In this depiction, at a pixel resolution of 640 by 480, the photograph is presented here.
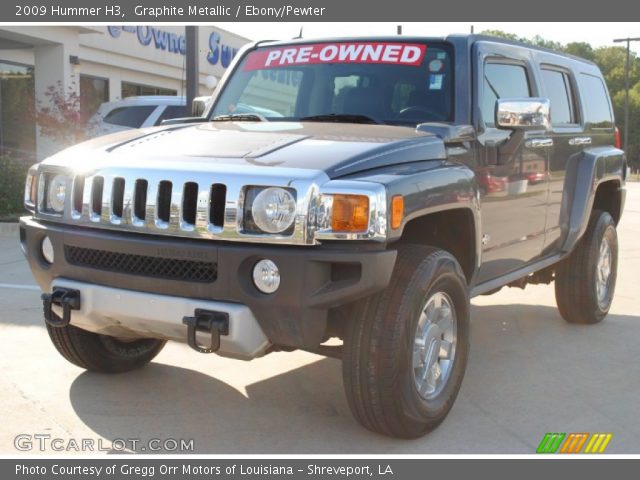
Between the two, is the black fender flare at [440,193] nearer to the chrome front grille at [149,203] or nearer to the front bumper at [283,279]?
the front bumper at [283,279]

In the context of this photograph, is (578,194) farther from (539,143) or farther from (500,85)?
(500,85)

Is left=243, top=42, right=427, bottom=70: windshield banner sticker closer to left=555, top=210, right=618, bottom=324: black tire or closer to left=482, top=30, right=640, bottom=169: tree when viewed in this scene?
left=555, top=210, right=618, bottom=324: black tire

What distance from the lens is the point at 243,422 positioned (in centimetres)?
392

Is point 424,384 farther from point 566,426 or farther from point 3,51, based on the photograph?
point 3,51

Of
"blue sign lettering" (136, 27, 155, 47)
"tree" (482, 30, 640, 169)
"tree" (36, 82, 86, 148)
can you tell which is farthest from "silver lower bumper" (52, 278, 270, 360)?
"tree" (482, 30, 640, 169)

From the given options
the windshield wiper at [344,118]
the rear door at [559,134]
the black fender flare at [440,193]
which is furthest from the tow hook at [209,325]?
the rear door at [559,134]

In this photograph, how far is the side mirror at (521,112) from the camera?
13.8 ft

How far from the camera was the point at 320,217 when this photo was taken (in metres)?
3.22

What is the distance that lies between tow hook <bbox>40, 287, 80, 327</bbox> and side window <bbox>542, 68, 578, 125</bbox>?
3.43 metres

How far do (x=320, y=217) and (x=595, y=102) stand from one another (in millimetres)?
4013

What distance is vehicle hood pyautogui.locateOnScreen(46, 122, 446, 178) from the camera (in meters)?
3.43

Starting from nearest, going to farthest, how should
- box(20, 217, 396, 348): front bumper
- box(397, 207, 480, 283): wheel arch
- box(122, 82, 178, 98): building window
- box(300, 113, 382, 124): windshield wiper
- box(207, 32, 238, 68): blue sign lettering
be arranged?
box(20, 217, 396, 348): front bumper → box(397, 207, 480, 283): wheel arch → box(300, 113, 382, 124): windshield wiper → box(122, 82, 178, 98): building window → box(207, 32, 238, 68): blue sign lettering

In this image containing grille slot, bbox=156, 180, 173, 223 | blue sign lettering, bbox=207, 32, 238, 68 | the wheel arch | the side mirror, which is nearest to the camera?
grille slot, bbox=156, 180, 173, 223

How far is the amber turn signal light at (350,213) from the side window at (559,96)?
2.71 metres
